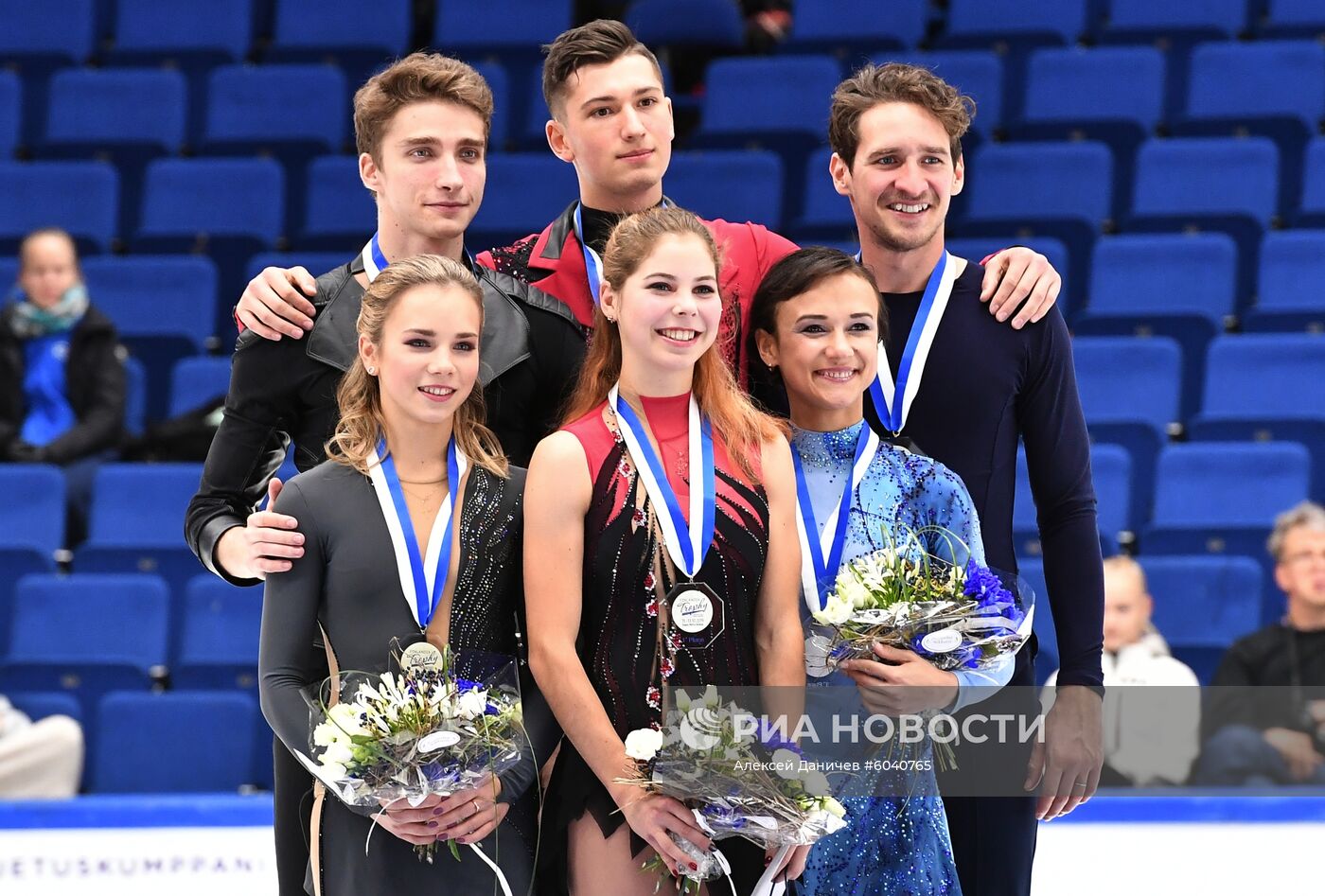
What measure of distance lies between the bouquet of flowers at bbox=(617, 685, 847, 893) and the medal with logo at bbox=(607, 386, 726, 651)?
14cm

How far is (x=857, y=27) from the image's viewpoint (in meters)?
8.53

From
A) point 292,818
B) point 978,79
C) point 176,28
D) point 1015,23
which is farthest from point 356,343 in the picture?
point 176,28

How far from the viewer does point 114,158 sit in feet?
27.6

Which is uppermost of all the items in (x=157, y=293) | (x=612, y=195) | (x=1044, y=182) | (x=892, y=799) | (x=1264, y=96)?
(x=1264, y=96)

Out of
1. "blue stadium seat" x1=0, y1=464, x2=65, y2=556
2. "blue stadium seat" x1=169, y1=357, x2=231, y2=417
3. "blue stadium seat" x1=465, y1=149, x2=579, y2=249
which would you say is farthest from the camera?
"blue stadium seat" x1=465, y1=149, x2=579, y2=249

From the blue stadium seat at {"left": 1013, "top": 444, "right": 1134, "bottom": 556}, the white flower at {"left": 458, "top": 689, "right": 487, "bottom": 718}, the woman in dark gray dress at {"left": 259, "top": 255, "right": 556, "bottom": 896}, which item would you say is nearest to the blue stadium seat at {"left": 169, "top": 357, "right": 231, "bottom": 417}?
the blue stadium seat at {"left": 1013, "top": 444, "right": 1134, "bottom": 556}

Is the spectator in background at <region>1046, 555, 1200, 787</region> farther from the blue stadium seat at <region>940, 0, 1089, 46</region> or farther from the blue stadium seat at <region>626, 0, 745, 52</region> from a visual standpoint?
the blue stadium seat at <region>626, 0, 745, 52</region>

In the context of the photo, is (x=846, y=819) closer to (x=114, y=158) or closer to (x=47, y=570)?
(x=47, y=570)

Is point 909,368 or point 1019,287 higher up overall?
point 1019,287

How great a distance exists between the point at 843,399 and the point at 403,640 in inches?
32.4

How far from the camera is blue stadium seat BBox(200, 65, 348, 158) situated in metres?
8.45

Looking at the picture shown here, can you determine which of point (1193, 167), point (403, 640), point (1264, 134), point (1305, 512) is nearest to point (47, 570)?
point (403, 640)

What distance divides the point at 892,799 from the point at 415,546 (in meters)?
0.89

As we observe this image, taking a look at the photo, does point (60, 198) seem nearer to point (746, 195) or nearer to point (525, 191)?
point (525, 191)
